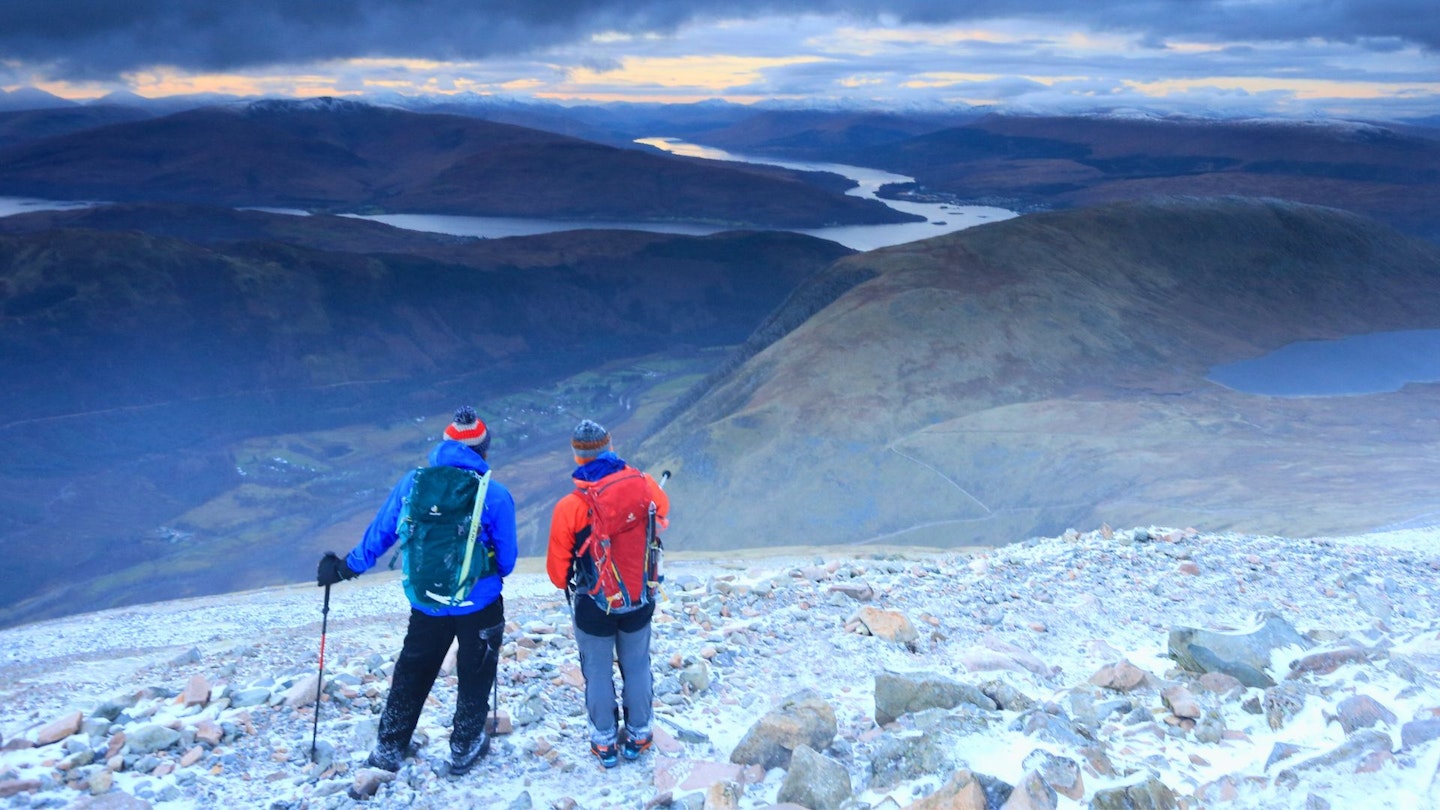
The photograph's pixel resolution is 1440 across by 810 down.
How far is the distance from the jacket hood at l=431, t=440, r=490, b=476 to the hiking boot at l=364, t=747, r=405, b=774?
132cm

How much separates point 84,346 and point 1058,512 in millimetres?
41300

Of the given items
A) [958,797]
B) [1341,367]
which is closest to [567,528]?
[958,797]

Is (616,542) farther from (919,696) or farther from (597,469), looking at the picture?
(919,696)

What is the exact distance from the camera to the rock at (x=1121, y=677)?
5004mm

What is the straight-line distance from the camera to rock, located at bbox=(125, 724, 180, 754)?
169 inches

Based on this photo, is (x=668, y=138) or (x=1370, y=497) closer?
(x=1370, y=497)

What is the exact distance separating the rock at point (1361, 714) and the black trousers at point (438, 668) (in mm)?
3595

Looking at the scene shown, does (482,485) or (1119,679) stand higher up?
(482,485)

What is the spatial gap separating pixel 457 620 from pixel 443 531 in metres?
0.45

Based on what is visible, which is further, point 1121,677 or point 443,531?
point 1121,677

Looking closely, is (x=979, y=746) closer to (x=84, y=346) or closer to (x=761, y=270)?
(x=84, y=346)

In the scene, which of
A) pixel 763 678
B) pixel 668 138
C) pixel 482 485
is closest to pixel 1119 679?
pixel 763 678

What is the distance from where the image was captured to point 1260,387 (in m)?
26.5

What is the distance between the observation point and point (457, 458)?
4.13 metres
